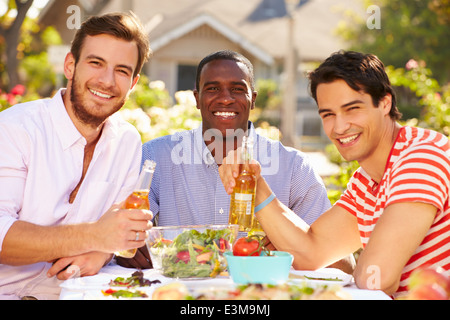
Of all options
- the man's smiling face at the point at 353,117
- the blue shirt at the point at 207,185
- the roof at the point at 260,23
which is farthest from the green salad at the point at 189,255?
the roof at the point at 260,23

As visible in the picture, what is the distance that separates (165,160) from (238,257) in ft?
5.77

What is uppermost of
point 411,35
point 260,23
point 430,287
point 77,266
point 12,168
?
point 260,23

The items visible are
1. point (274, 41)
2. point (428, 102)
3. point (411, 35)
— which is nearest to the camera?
point (428, 102)

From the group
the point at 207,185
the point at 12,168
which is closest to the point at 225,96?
the point at 207,185

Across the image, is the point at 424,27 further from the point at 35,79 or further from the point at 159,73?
the point at 35,79

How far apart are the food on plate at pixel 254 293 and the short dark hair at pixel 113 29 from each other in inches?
71.7

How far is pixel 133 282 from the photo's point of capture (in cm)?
248

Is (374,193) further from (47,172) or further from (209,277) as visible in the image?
(47,172)

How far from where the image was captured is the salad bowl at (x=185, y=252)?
103 inches

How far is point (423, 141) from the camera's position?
9.34ft

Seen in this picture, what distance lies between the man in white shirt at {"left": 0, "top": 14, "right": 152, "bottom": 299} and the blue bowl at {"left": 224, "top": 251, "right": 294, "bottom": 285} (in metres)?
0.48

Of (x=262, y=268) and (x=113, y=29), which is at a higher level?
(x=113, y=29)

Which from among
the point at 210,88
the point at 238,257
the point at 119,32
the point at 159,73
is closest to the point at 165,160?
the point at 210,88

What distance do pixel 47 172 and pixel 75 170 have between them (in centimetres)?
17
